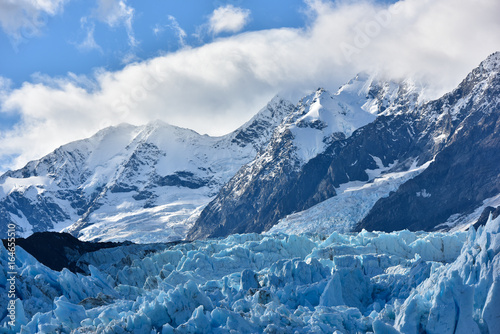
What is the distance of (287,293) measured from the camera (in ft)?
319

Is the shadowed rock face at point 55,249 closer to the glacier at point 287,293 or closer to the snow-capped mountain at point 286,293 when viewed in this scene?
the glacier at point 287,293

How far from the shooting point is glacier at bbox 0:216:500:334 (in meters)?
76.2

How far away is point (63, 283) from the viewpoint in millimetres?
→ 99062

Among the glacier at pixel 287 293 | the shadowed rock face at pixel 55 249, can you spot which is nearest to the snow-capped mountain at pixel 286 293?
the glacier at pixel 287 293

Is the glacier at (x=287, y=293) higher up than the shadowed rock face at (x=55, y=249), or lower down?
lower down

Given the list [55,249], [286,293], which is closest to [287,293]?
[286,293]

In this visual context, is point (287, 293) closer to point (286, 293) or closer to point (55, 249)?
point (286, 293)

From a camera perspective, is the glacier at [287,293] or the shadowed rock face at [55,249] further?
the shadowed rock face at [55,249]

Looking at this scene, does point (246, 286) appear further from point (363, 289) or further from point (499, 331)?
point (499, 331)

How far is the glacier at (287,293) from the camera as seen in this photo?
76188mm

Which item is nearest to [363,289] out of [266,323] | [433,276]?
[433,276]

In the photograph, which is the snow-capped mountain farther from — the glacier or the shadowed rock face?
the shadowed rock face

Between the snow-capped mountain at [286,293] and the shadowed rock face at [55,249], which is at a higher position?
the shadowed rock face at [55,249]

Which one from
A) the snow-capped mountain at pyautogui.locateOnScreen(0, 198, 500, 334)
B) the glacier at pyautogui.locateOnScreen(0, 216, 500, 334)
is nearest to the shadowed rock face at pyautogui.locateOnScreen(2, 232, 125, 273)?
the glacier at pyautogui.locateOnScreen(0, 216, 500, 334)
